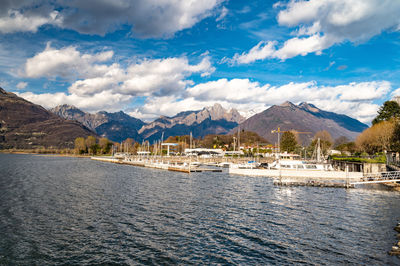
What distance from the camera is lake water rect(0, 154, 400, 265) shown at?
23.2 metres

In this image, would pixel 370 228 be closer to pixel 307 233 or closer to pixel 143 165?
pixel 307 233

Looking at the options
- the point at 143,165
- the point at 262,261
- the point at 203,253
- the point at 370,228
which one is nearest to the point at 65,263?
the point at 203,253

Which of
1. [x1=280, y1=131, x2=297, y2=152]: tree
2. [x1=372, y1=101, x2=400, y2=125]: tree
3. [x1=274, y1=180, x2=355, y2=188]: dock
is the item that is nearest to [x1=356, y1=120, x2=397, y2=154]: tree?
[x1=372, y1=101, x2=400, y2=125]: tree

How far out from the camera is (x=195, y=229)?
101 feet

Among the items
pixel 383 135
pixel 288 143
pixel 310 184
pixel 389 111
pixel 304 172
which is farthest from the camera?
pixel 288 143

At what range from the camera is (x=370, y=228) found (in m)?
31.4

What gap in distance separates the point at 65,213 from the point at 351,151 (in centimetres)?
19247

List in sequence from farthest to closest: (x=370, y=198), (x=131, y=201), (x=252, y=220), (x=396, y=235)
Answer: (x=370, y=198) < (x=131, y=201) < (x=252, y=220) < (x=396, y=235)

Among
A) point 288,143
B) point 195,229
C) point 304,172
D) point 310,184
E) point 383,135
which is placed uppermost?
point 383,135

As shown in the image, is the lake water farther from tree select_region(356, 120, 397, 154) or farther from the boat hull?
tree select_region(356, 120, 397, 154)

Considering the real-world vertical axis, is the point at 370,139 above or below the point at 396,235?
above

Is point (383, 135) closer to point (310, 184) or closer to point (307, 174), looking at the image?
point (307, 174)

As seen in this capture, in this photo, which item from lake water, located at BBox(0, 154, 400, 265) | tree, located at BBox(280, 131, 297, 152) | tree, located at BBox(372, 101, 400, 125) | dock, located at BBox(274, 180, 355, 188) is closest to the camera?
lake water, located at BBox(0, 154, 400, 265)

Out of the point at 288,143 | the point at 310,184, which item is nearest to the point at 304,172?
the point at 310,184
